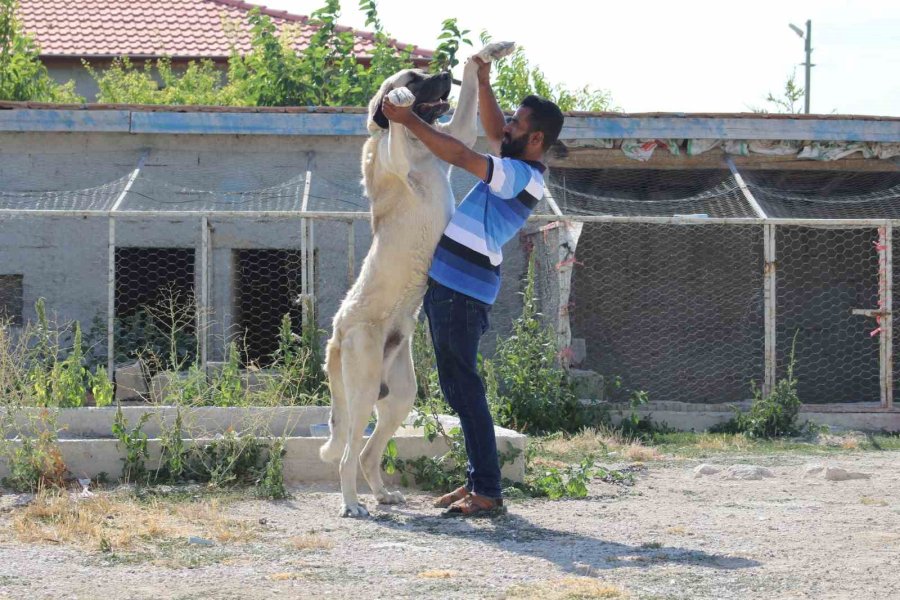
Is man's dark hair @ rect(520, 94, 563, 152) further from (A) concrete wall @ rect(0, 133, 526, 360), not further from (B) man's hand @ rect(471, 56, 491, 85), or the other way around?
(A) concrete wall @ rect(0, 133, 526, 360)

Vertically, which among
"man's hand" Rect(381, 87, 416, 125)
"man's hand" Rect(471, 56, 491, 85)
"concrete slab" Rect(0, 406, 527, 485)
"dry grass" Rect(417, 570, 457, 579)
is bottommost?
"dry grass" Rect(417, 570, 457, 579)

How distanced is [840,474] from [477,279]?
2866mm

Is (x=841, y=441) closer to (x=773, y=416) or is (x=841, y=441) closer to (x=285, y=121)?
(x=773, y=416)

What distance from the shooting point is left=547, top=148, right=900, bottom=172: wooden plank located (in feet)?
38.9

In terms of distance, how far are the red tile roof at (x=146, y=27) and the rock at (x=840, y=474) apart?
13.9 metres

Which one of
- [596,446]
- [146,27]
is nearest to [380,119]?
[596,446]

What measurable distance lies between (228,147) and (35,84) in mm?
6417

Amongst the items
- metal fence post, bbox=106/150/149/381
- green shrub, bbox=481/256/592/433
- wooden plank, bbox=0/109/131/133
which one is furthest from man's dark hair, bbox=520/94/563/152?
wooden plank, bbox=0/109/131/133

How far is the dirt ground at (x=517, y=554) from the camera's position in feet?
12.3

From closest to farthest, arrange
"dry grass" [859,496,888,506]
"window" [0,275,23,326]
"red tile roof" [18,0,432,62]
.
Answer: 1. "dry grass" [859,496,888,506]
2. "window" [0,275,23,326]
3. "red tile roof" [18,0,432,62]

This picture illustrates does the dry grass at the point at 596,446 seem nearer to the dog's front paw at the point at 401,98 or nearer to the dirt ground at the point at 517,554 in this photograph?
the dirt ground at the point at 517,554

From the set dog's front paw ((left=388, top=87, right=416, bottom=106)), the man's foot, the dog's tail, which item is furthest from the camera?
the dog's tail

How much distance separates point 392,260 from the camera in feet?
17.1

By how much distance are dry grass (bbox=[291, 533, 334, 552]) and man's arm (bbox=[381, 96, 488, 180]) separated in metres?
1.64
